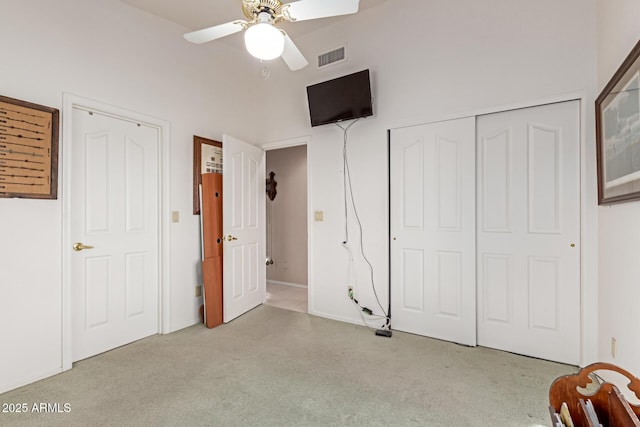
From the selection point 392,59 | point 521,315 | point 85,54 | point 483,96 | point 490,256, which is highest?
point 392,59

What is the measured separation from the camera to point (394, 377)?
213 centimetres

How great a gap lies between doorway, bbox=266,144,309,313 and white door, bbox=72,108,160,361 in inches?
86.7

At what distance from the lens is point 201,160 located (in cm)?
325

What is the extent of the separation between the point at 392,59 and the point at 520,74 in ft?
3.64

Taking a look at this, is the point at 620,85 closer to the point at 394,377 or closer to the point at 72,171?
the point at 394,377

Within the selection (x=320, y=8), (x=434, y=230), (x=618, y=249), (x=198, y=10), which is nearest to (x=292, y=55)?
(x=320, y=8)

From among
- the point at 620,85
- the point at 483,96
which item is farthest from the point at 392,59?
the point at 620,85

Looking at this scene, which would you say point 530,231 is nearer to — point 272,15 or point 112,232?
point 272,15

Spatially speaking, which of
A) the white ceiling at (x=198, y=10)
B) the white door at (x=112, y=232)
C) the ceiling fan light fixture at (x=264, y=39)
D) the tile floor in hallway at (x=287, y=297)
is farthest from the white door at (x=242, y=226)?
the ceiling fan light fixture at (x=264, y=39)

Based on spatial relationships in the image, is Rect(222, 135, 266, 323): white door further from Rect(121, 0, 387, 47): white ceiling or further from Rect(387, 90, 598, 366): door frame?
Rect(387, 90, 598, 366): door frame

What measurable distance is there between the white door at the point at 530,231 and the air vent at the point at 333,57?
1.56 m

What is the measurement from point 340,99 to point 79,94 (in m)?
2.22

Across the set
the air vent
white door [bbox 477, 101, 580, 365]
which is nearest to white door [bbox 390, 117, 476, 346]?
white door [bbox 477, 101, 580, 365]

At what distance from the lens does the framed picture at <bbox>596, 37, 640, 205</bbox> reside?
1455 mm
